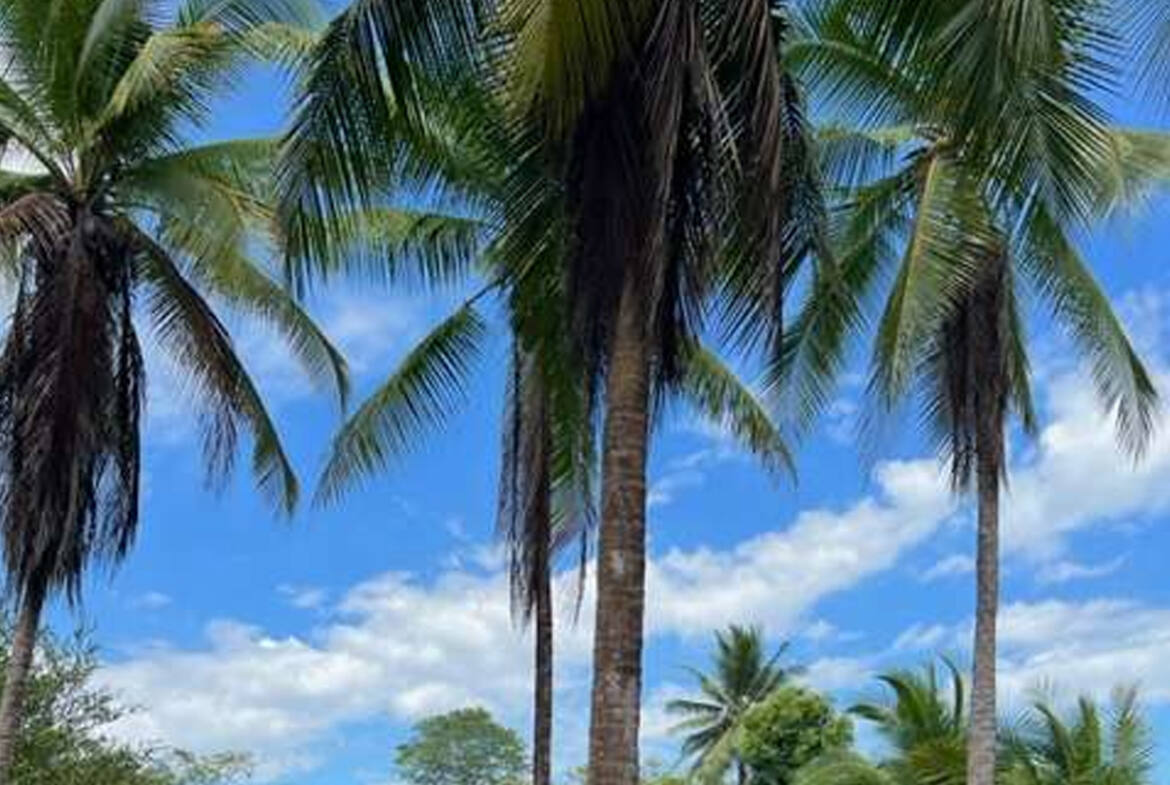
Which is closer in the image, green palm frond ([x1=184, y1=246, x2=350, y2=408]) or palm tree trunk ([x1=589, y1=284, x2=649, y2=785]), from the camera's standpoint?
palm tree trunk ([x1=589, y1=284, x2=649, y2=785])

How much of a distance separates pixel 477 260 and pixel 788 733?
15.4 m

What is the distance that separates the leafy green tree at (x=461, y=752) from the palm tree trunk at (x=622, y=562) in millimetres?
51551

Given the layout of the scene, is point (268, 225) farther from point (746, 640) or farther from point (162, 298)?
point (746, 640)

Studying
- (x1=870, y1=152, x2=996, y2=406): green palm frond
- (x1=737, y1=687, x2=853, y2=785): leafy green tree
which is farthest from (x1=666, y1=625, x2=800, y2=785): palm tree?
(x1=870, y1=152, x2=996, y2=406): green palm frond

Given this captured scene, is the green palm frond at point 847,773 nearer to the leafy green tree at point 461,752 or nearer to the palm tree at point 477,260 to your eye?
the palm tree at point 477,260

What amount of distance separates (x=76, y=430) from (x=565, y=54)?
7281 millimetres

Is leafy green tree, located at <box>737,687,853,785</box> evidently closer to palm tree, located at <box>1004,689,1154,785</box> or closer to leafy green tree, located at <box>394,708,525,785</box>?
palm tree, located at <box>1004,689,1154,785</box>

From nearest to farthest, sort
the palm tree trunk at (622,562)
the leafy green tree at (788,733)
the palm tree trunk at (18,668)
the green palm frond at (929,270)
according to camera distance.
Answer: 1. the palm tree trunk at (622,562)
2. the green palm frond at (929,270)
3. the palm tree trunk at (18,668)
4. the leafy green tree at (788,733)

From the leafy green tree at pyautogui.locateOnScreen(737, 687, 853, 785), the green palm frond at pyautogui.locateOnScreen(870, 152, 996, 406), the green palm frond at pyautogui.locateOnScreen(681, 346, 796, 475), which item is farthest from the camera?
the leafy green tree at pyautogui.locateOnScreen(737, 687, 853, 785)

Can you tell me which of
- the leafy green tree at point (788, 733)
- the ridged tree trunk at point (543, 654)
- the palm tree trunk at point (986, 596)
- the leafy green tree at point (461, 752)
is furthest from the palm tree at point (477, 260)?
the leafy green tree at point (461, 752)

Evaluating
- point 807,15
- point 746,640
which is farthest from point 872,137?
point 746,640

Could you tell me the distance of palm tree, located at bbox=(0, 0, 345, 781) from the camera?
13.3 metres

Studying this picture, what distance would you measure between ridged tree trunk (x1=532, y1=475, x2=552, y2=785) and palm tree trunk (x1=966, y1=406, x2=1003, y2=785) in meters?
4.10

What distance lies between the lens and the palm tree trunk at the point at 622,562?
7668 mm
